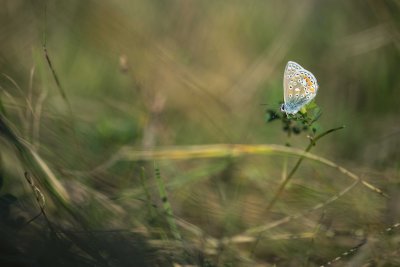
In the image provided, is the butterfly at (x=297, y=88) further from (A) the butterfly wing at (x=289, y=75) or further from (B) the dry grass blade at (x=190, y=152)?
(B) the dry grass blade at (x=190, y=152)

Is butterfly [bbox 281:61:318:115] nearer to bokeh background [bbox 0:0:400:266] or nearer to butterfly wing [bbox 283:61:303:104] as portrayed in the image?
butterfly wing [bbox 283:61:303:104]

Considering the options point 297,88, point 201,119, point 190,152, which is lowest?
point 297,88

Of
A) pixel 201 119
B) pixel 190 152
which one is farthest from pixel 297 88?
pixel 201 119

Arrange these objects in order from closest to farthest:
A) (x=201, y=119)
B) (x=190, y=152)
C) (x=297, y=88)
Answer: (x=297, y=88) → (x=190, y=152) → (x=201, y=119)

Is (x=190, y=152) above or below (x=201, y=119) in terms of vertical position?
below

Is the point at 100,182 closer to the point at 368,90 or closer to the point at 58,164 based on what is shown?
Answer: the point at 58,164

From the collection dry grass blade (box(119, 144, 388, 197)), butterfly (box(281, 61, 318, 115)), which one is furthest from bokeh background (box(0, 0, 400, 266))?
butterfly (box(281, 61, 318, 115))

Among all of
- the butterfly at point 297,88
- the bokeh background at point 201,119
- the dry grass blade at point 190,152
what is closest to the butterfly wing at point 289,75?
the butterfly at point 297,88

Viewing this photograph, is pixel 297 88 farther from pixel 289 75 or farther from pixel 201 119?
pixel 201 119
